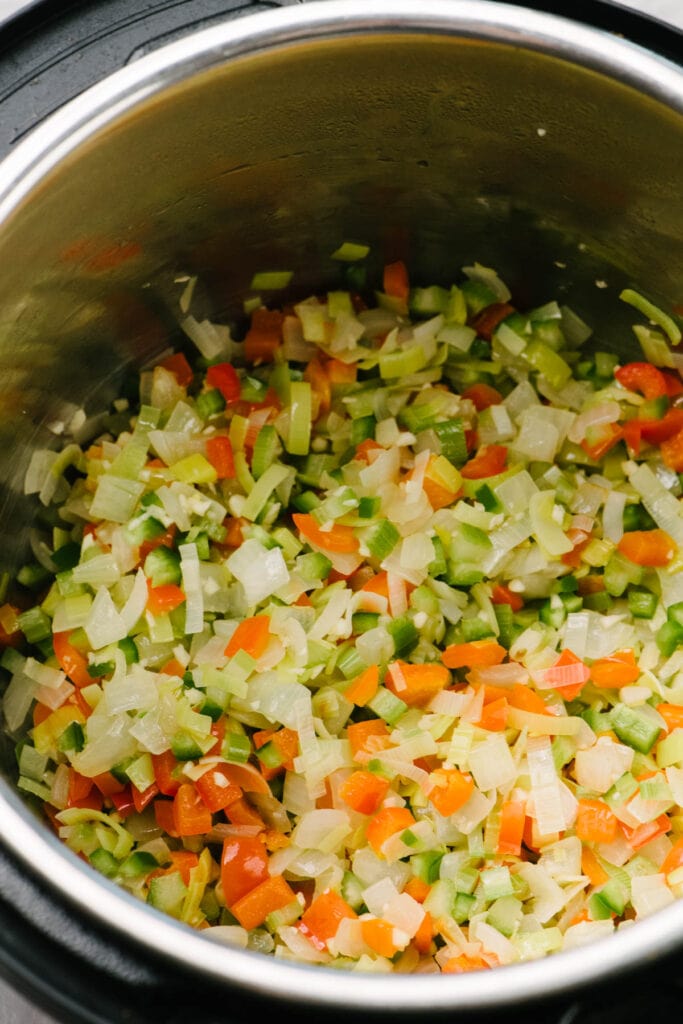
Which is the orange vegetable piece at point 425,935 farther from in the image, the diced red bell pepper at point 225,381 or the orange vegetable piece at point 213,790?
the diced red bell pepper at point 225,381

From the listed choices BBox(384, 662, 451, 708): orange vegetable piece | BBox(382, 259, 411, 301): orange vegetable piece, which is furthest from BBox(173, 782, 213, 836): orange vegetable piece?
BBox(382, 259, 411, 301): orange vegetable piece

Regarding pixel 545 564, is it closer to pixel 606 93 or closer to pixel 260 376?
pixel 260 376

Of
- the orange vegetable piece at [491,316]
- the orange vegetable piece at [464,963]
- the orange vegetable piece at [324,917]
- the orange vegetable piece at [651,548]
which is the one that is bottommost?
the orange vegetable piece at [464,963]

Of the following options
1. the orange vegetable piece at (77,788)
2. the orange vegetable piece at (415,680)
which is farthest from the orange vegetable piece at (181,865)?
the orange vegetable piece at (415,680)

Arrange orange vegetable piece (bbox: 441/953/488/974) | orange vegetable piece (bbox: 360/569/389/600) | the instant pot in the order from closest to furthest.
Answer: the instant pot < orange vegetable piece (bbox: 441/953/488/974) < orange vegetable piece (bbox: 360/569/389/600)

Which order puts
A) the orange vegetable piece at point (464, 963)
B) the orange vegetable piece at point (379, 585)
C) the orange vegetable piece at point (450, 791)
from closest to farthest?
the orange vegetable piece at point (464, 963), the orange vegetable piece at point (450, 791), the orange vegetable piece at point (379, 585)

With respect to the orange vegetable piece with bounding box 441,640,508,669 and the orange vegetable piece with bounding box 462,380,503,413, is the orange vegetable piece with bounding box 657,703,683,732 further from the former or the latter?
the orange vegetable piece with bounding box 462,380,503,413

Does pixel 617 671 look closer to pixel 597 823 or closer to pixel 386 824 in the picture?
pixel 597 823
